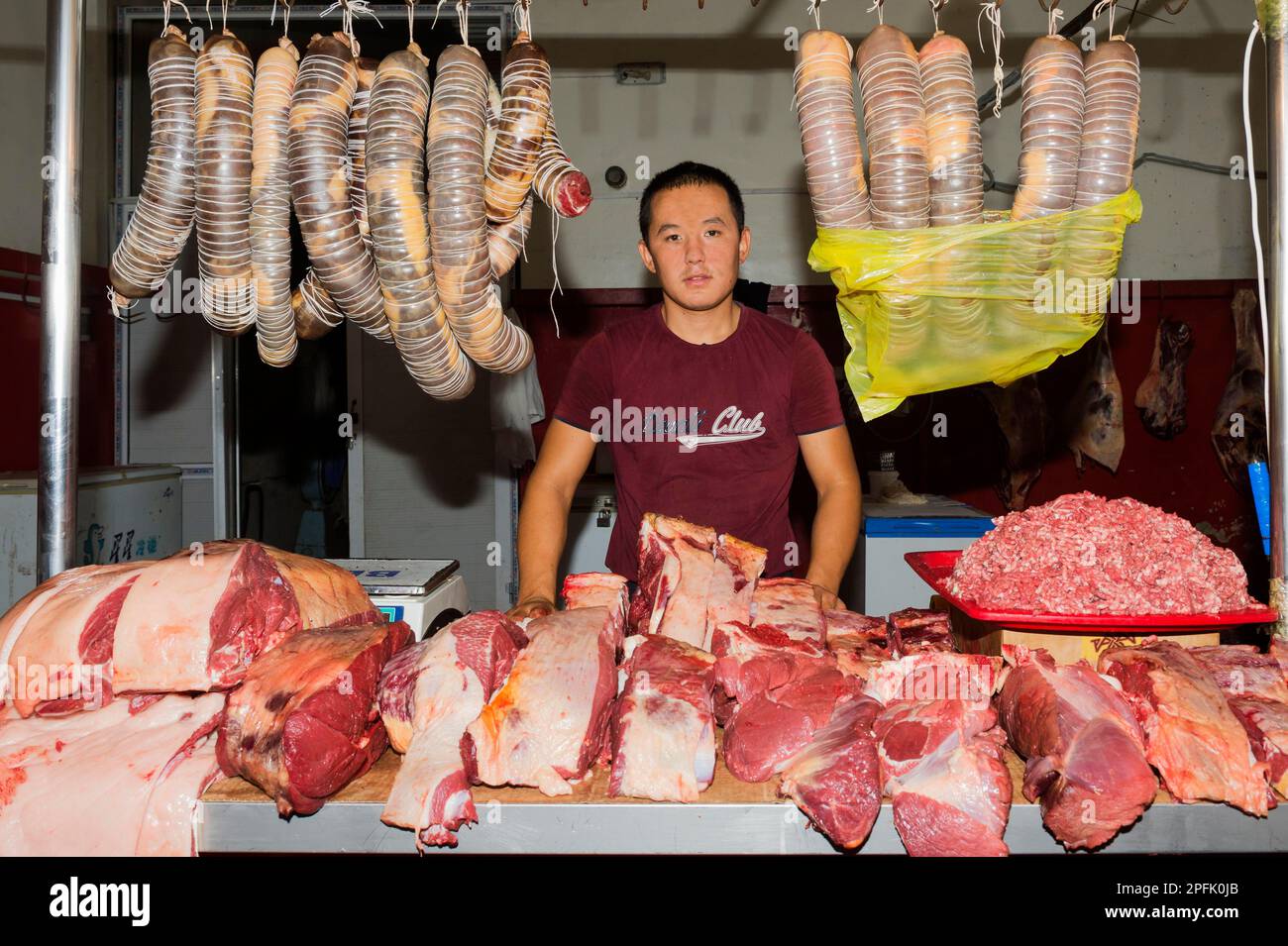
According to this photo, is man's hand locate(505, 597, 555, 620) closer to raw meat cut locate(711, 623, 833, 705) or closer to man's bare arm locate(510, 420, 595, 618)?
man's bare arm locate(510, 420, 595, 618)

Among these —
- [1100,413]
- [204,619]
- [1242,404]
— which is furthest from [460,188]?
[1242,404]

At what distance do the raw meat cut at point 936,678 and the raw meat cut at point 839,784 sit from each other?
7.7 inches

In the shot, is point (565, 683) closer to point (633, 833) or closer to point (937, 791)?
point (633, 833)

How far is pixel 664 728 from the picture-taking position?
63.1 inches

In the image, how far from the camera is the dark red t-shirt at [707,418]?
10.3ft

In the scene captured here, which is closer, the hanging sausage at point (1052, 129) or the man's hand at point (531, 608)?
the hanging sausage at point (1052, 129)

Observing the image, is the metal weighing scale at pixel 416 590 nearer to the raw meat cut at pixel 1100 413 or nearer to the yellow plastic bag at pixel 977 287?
the yellow plastic bag at pixel 977 287

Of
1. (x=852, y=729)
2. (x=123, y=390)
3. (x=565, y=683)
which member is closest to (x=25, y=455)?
(x=123, y=390)

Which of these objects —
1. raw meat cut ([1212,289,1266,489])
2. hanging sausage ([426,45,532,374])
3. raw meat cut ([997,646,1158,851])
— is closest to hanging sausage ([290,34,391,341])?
hanging sausage ([426,45,532,374])

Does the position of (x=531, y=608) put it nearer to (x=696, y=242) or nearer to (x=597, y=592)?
(x=597, y=592)

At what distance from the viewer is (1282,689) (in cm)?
174

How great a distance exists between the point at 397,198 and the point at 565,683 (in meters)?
1.16

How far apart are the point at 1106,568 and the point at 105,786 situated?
6.32 feet

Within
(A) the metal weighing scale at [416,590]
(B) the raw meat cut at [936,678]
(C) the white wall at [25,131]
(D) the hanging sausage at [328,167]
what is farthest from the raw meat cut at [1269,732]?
(C) the white wall at [25,131]
